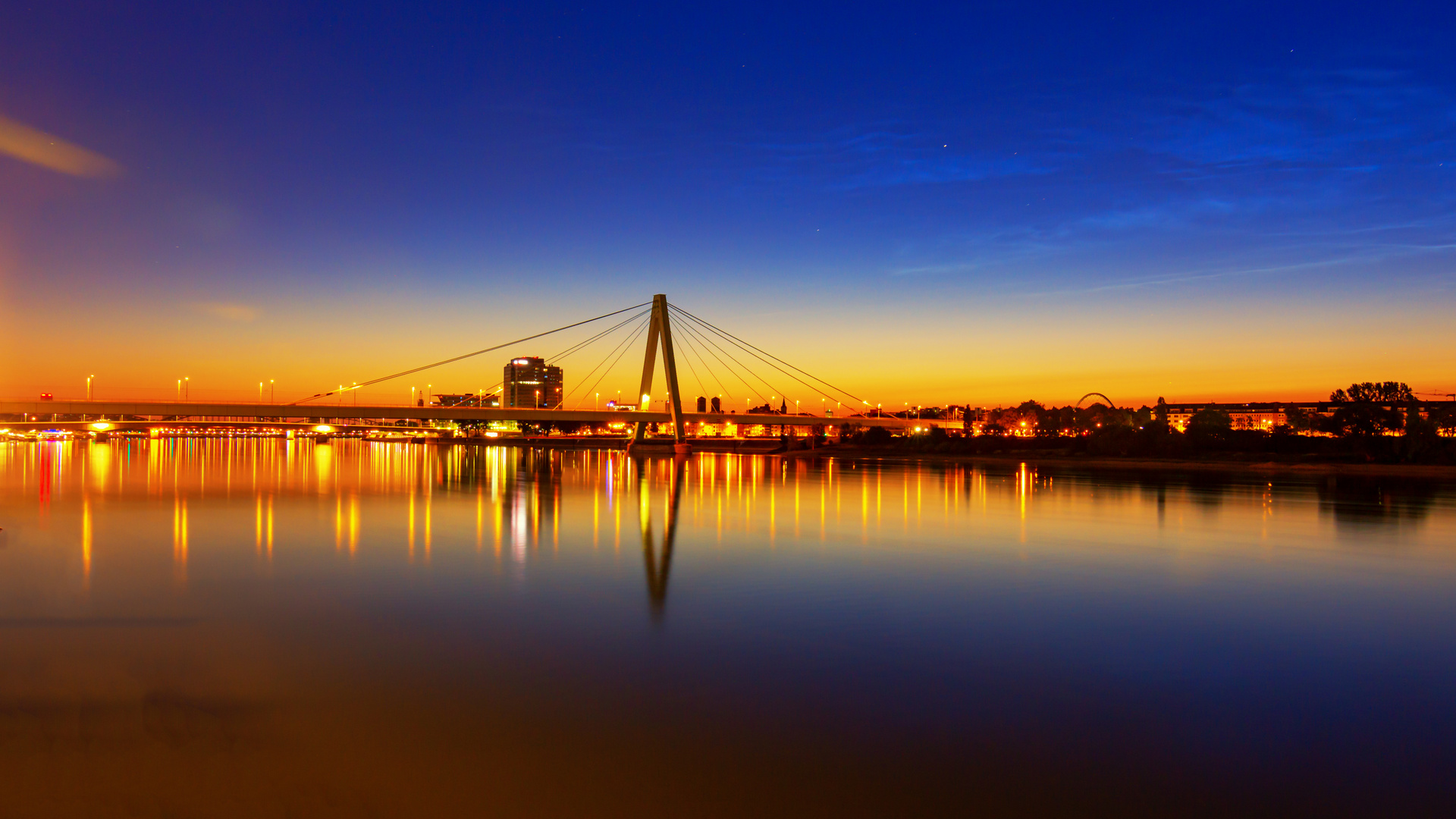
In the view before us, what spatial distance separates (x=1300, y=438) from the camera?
52531 mm

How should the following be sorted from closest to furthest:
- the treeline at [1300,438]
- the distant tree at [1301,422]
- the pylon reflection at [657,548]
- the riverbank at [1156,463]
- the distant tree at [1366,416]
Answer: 1. the pylon reflection at [657,548]
2. the riverbank at [1156,463]
3. the treeline at [1300,438]
4. the distant tree at [1366,416]
5. the distant tree at [1301,422]

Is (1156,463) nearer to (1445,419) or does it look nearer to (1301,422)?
(1301,422)

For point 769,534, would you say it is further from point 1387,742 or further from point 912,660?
point 1387,742

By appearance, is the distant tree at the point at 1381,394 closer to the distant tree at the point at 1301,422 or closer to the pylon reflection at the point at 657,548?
the distant tree at the point at 1301,422

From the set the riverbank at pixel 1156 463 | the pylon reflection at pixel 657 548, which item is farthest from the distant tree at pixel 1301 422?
the pylon reflection at pixel 657 548

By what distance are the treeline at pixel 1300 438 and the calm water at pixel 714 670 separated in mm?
31573

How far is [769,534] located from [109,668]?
1207cm

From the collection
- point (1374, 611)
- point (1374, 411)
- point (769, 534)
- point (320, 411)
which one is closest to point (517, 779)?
point (1374, 611)

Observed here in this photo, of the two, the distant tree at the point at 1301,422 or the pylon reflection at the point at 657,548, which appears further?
the distant tree at the point at 1301,422

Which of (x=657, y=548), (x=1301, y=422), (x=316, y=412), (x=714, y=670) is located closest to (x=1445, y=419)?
(x=1301, y=422)

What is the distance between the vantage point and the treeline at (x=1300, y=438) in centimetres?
4359

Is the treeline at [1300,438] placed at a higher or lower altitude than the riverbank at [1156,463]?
higher

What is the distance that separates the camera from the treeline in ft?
143

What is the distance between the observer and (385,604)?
10305 millimetres
